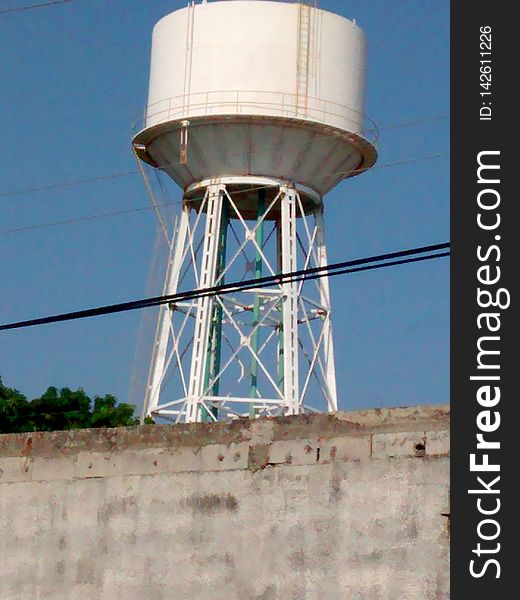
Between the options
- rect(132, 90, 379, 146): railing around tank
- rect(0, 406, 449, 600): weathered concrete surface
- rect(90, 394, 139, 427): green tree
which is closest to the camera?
rect(0, 406, 449, 600): weathered concrete surface

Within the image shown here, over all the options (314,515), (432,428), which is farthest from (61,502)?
(432,428)

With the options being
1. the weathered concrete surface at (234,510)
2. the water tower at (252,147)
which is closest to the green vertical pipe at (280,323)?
the water tower at (252,147)

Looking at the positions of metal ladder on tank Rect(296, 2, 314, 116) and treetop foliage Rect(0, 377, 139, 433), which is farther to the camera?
treetop foliage Rect(0, 377, 139, 433)

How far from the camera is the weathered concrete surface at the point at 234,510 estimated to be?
1160cm

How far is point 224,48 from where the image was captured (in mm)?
28312

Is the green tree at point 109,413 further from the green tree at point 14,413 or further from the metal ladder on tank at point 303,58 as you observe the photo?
the metal ladder on tank at point 303,58

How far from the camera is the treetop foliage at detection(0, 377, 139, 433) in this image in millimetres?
42750

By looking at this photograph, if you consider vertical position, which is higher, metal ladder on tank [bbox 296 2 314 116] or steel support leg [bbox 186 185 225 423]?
metal ladder on tank [bbox 296 2 314 116]

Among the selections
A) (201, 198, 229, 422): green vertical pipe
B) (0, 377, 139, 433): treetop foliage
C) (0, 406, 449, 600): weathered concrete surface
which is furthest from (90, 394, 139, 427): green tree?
(0, 406, 449, 600): weathered concrete surface

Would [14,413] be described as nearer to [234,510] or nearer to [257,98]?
[257,98]

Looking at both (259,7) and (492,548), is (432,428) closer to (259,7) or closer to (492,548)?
(492,548)

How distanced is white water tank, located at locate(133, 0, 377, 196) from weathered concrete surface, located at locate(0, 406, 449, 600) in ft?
47.6

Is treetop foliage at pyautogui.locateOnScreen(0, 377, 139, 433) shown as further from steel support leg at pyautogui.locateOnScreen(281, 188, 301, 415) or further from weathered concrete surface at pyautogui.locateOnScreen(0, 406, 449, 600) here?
weathered concrete surface at pyautogui.locateOnScreen(0, 406, 449, 600)

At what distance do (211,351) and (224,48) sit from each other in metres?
5.26
